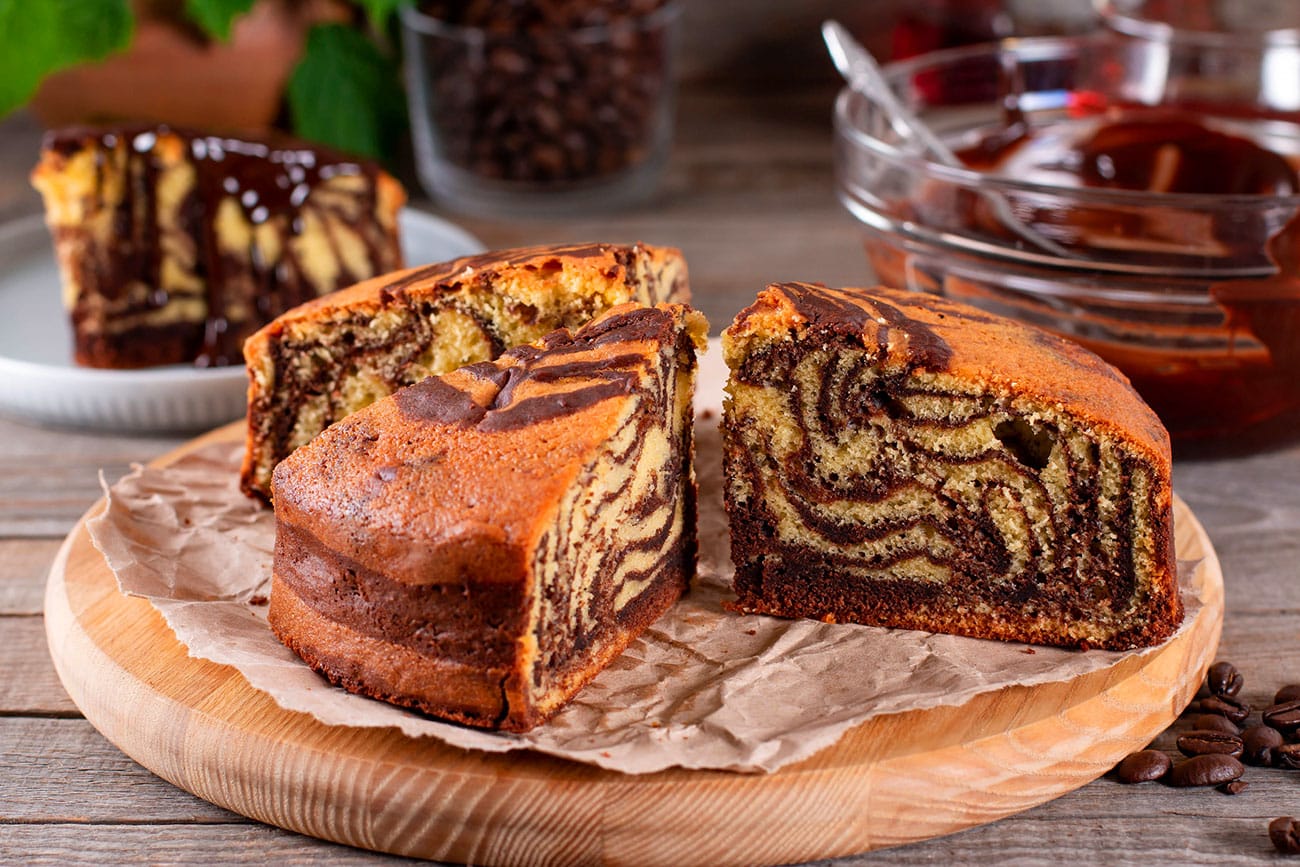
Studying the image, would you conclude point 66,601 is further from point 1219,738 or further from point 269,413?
point 1219,738

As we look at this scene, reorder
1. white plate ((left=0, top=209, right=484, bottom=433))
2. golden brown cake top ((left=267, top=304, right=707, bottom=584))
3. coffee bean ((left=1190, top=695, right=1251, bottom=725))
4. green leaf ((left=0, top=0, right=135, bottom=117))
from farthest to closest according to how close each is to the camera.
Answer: green leaf ((left=0, top=0, right=135, bottom=117))
white plate ((left=0, top=209, right=484, bottom=433))
coffee bean ((left=1190, top=695, right=1251, bottom=725))
golden brown cake top ((left=267, top=304, right=707, bottom=584))

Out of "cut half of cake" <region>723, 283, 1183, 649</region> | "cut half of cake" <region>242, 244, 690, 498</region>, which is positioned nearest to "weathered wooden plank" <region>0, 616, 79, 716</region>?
"cut half of cake" <region>242, 244, 690, 498</region>

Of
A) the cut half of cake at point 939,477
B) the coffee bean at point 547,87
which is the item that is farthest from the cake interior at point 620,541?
the coffee bean at point 547,87

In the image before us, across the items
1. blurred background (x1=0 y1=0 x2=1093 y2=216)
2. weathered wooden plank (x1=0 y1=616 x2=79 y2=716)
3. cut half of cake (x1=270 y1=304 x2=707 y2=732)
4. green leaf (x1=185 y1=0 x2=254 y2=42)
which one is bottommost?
weathered wooden plank (x1=0 y1=616 x2=79 y2=716)

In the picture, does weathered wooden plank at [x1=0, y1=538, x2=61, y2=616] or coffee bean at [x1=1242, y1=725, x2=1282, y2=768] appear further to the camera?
weathered wooden plank at [x1=0, y1=538, x2=61, y2=616]

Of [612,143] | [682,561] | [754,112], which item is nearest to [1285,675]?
[682,561]

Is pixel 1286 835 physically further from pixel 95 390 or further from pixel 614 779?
pixel 95 390

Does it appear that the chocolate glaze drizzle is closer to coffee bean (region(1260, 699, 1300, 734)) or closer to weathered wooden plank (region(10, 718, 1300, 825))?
weathered wooden plank (region(10, 718, 1300, 825))
